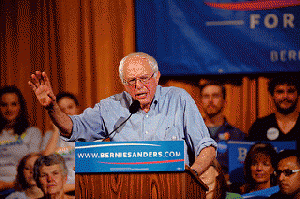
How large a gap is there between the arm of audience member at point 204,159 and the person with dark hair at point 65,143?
90.8 inches

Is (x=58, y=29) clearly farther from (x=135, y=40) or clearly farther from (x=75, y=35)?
(x=135, y=40)

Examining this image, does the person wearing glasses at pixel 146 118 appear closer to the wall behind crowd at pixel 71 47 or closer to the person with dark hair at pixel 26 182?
the wall behind crowd at pixel 71 47

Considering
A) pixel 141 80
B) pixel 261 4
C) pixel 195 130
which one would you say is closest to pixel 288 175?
pixel 261 4

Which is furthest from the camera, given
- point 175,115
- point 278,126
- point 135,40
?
point 135,40

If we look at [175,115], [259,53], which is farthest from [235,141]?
[175,115]

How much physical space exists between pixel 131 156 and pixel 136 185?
0.12m

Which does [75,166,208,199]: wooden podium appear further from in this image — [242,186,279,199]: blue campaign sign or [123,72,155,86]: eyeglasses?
[242,186,279,199]: blue campaign sign

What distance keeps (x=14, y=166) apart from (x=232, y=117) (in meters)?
2.33

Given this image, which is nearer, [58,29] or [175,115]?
[175,115]

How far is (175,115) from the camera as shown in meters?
2.30

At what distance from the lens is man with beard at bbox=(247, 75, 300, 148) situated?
12.7ft

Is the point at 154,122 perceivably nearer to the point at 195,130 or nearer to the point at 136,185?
the point at 195,130

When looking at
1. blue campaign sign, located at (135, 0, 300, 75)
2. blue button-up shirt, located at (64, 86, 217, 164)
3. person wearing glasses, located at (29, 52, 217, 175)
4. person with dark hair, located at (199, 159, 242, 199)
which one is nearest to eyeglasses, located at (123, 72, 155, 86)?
person wearing glasses, located at (29, 52, 217, 175)

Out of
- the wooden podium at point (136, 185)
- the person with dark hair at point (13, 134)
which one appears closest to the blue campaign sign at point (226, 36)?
the person with dark hair at point (13, 134)
